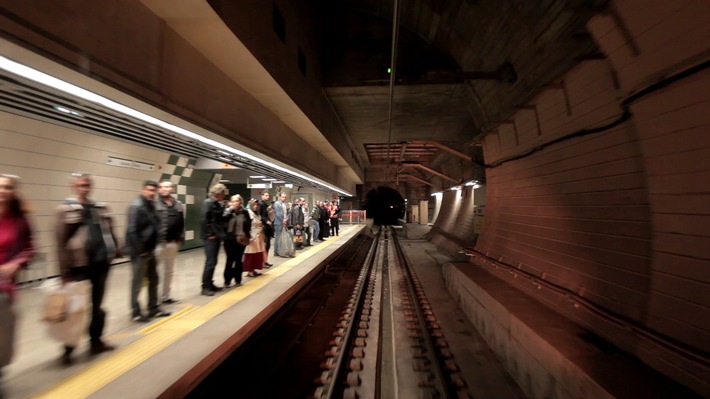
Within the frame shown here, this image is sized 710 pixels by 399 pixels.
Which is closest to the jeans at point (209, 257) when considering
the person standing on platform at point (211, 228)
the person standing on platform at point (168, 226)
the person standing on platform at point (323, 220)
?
the person standing on platform at point (211, 228)

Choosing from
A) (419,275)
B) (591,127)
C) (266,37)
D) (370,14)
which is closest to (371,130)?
(370,14)

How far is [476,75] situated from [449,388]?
5.23 metres

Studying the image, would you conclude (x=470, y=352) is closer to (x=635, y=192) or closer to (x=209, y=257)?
(x=635, y=192)

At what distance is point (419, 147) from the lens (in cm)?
1502

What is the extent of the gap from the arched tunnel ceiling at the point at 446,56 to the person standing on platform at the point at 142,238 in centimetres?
486

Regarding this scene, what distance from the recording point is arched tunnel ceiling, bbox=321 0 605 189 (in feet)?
13.8

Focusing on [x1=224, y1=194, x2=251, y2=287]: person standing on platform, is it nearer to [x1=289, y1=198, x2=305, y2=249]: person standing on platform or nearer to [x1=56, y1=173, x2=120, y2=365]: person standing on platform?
[x1=56, y1=173, x2=120, y2=365]: person standing on platform

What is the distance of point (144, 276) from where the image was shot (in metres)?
3.51

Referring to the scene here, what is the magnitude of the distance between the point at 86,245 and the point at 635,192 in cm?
501

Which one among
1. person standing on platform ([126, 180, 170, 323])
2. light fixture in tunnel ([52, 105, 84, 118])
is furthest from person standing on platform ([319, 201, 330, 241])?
light fixture in tunnel ([52, 105, 84, 118])

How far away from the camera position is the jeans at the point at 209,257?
14.6ft

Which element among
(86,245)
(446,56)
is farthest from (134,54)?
(446,56)

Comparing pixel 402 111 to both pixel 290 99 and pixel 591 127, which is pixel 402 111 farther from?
pixel 591 127

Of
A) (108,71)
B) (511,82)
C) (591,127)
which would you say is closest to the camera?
(108,71)
